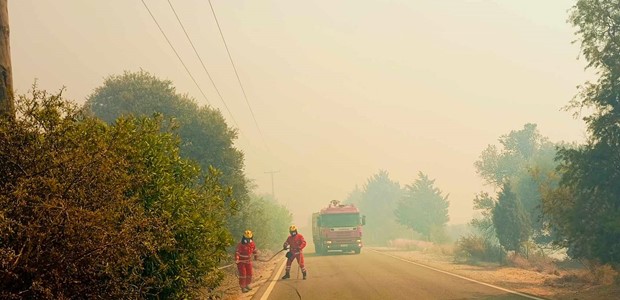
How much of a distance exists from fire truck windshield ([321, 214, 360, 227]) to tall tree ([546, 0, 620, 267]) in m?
18.9

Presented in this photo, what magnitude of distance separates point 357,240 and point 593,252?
2088 cm

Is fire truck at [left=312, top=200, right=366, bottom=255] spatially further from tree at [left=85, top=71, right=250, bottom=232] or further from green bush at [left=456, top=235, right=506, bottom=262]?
tree at [left=85, top=71, right=250, bottom=232]

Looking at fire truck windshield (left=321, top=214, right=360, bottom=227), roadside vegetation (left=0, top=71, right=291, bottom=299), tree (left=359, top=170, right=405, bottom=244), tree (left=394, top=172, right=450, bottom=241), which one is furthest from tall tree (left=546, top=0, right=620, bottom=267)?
tree (left=359, top=170, right=405, bottom=244)

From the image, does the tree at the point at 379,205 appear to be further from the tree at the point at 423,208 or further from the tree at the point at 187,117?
the tree at the point at 187,117

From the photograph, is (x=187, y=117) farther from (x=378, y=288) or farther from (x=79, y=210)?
(x=79, y=210)

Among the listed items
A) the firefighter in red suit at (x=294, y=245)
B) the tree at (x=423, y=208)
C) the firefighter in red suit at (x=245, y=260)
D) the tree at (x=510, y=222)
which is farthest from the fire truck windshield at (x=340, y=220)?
the tree at (x=423, y=208)

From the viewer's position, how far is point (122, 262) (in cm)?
560

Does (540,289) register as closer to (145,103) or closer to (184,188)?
(184,188)

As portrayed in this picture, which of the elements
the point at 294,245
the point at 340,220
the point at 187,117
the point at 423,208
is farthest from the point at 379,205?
the point at 294,245

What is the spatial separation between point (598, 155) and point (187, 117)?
18.7 m

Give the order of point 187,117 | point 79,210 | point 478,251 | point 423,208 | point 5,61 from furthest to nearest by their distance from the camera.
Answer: point 423,208
point 478,251
point 187,117
point 5,61
point 79,210

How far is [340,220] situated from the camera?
117 feet

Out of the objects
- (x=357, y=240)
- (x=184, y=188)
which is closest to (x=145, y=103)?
(x=357, y=240)

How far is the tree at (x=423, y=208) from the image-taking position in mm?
71625
